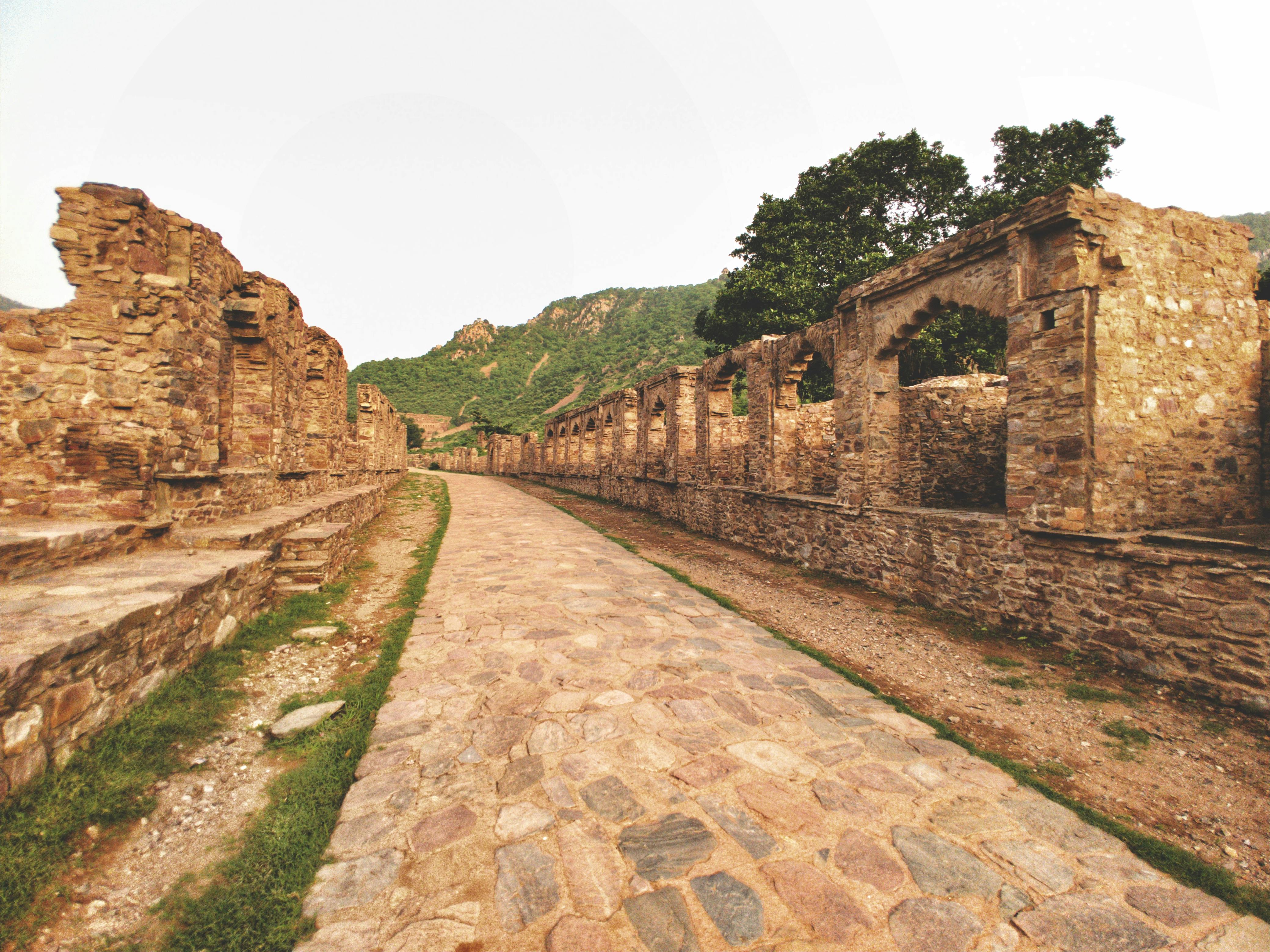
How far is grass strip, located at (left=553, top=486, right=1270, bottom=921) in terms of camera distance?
224 cm

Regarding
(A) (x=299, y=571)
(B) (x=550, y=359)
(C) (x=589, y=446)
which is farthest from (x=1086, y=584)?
(B) (x=550, y=359)

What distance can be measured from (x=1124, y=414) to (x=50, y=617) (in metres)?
8.58

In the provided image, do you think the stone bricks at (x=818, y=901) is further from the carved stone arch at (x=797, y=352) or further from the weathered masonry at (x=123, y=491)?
the carved stone arch at (x=797, y=352)

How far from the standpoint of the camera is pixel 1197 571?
4.24 meters

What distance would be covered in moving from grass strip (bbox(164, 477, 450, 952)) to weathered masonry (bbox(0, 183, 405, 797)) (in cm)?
93

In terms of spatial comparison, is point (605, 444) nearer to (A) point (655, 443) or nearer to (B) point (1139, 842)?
(A) point (655, 443)

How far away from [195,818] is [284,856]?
0.59 metres

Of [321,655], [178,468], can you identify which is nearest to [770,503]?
[321,655]

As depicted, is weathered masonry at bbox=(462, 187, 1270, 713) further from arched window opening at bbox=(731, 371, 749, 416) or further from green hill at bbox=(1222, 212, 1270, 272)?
green hill at bbox=(1222, 212, 1270, 272)

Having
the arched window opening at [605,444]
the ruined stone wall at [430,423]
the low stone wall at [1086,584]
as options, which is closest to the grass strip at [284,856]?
the low stone wall at [1086,584]

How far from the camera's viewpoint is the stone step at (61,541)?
3641 mm

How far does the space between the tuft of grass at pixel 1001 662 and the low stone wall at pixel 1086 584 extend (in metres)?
0.65

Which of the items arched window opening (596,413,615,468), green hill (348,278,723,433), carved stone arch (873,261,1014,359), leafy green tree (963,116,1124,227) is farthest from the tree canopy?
green hill (348,278,723,433)

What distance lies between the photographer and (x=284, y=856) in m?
2.25
